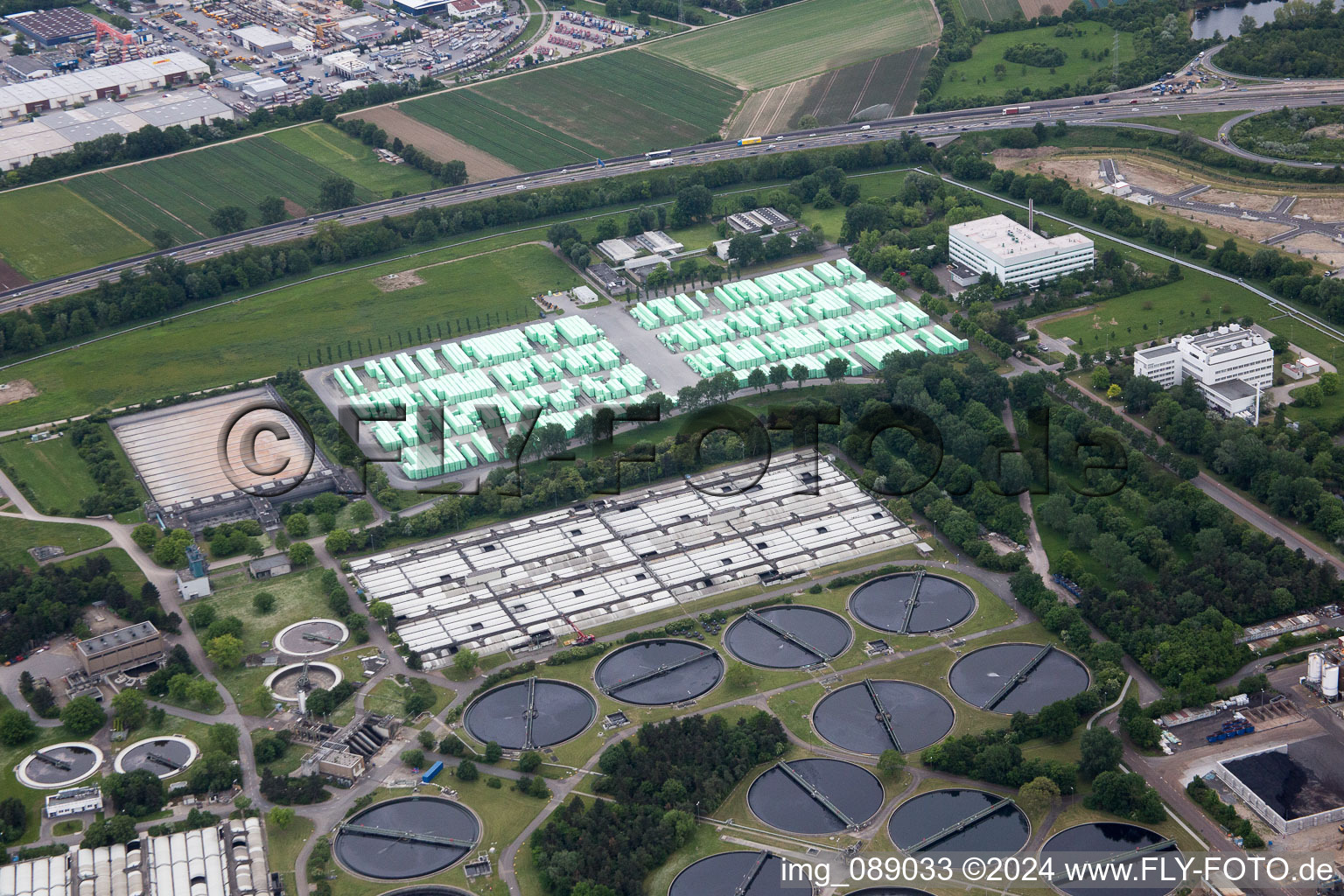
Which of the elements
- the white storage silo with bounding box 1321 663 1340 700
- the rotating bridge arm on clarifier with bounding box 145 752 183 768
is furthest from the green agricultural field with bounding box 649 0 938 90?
the rotating bridge arm on clarifier with bounding box 145 752 183 768

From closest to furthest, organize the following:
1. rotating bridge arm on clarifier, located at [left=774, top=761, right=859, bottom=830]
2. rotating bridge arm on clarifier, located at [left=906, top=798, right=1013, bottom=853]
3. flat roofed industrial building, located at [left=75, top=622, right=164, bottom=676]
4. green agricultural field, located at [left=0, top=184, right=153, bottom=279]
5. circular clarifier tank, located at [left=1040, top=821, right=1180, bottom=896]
Answer: circular clarifier tank, located at [left=1040, top=821, right=1180, bottom=896], rotating bridge arm on clarifier, located at [left=906, top=798, right=1013, bottom=853], rotating bridge arm on clarifier, located at [left=774, top=761, right=859, bottom=830], flat roofed industrial building, located at [left=75, top=622, right=164, bottom=676], green agricultural field, located at [left=0, top=184, right=153, bottom=279]

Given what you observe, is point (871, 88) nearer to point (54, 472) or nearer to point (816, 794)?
point (54, 472)

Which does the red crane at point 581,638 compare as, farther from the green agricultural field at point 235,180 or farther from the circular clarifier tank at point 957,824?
the green agricultural field at point 235,180

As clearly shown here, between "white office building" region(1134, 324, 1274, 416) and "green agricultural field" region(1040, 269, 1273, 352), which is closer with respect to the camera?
"white office building" region(1134, 324, 1274, 416)

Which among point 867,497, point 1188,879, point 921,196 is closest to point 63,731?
point 867,497

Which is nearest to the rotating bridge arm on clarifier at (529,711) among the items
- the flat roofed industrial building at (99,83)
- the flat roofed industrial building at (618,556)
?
the flat roofed industrial building at (618,556)

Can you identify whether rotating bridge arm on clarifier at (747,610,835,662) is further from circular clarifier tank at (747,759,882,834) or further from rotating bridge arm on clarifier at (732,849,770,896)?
rotating bridge arm on clarifier at (732,849,770,896)
